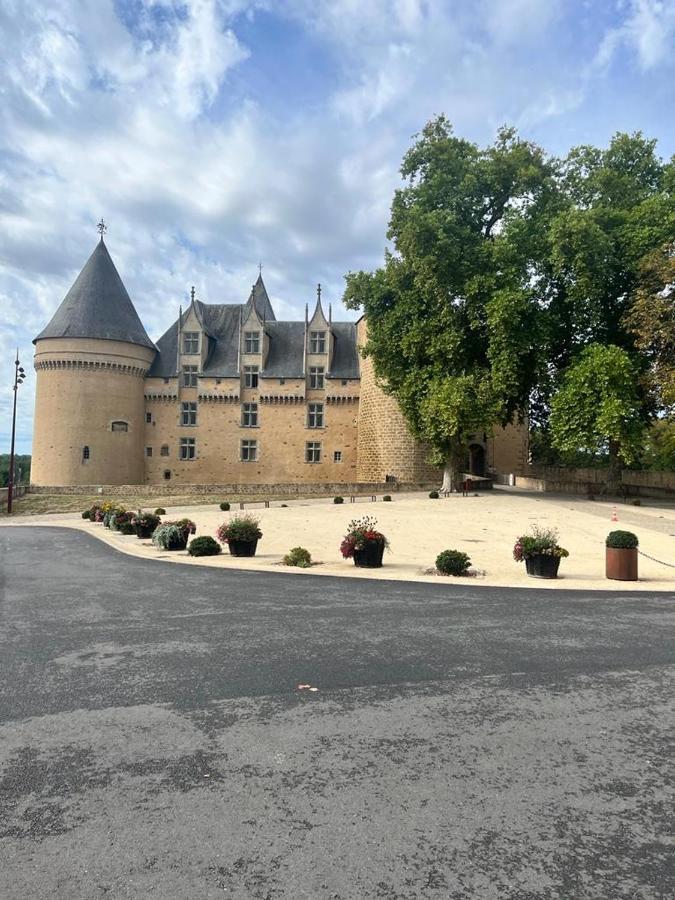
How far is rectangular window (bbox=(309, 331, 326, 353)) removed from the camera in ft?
159

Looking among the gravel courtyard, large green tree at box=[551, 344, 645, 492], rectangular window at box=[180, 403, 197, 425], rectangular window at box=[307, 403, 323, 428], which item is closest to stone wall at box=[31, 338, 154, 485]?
rectangular window at box=[180, 403, 197, 425]

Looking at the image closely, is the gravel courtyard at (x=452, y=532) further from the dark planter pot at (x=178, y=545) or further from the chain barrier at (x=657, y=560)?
the dark planter pot at (x=178, y=545)

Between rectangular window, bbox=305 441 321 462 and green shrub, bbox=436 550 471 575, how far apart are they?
35.6m

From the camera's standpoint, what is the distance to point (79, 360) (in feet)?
149

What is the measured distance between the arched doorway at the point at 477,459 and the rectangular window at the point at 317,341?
15438 mm

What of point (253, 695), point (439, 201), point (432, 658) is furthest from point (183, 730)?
point (439, 201)

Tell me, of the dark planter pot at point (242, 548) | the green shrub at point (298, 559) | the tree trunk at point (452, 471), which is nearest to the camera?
the green shrub at point (298, 559)

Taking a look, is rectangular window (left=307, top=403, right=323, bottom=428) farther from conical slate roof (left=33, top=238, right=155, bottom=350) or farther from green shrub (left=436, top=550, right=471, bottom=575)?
green shrub (left=436, top=550, right=471, bottom=575)

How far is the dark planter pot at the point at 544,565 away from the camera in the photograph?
42.3 feet

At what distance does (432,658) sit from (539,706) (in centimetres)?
165

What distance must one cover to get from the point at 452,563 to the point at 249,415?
3802 cm

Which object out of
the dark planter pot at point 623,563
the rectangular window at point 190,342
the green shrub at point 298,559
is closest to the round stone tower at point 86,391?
the rectangular window at point 190,342

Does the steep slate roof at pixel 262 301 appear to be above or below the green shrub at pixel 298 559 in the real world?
above

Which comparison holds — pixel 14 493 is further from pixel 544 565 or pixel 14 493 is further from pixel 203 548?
pixel 544 565
